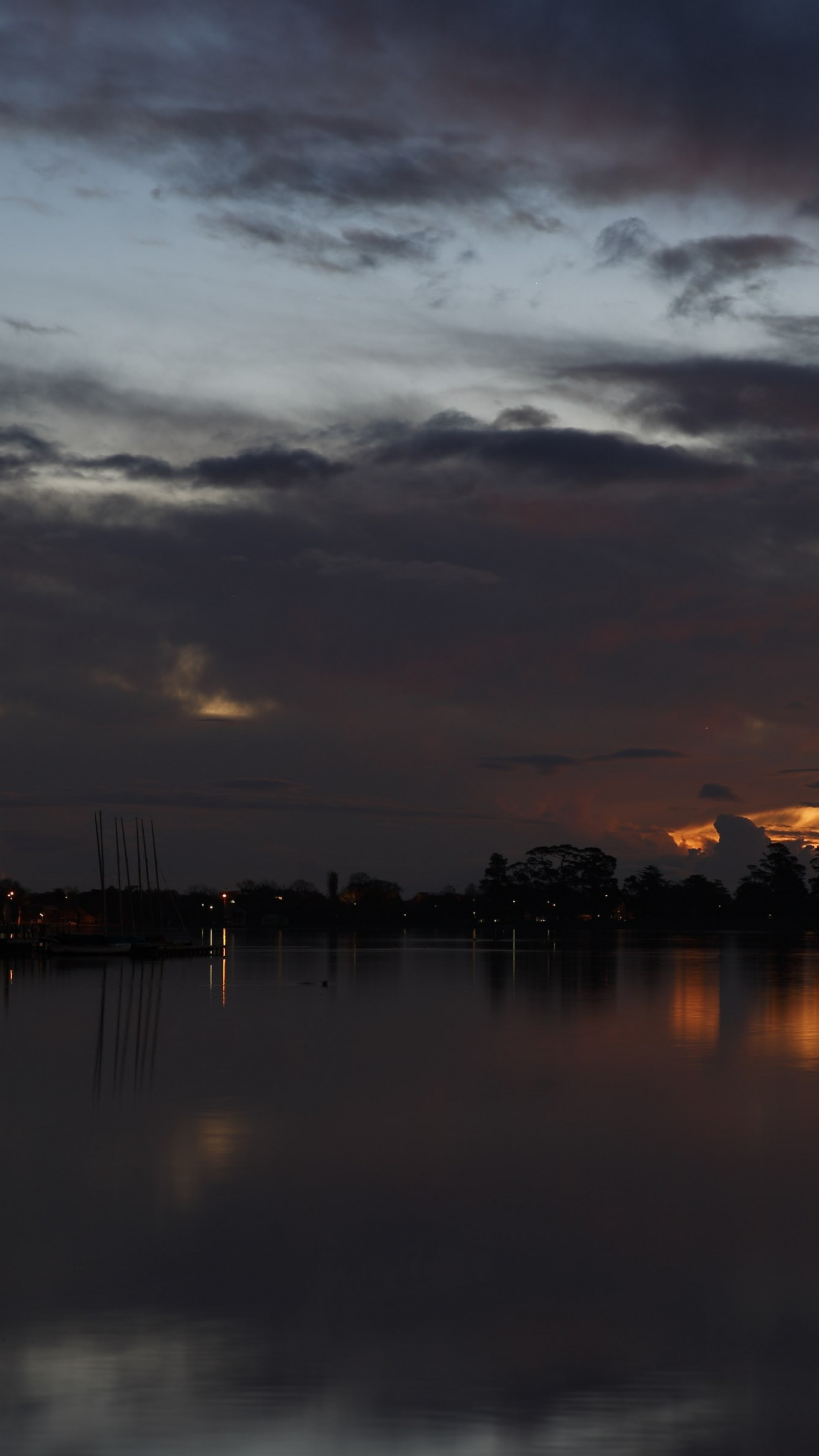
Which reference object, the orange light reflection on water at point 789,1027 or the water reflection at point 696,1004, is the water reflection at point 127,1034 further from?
the orange light reflection on water at point 789,1027

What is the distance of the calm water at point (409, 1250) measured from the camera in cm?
1245

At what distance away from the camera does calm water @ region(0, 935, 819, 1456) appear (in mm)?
12445

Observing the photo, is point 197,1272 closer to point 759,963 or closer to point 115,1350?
point 115,1350

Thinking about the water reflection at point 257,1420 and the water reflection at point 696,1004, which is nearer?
the water reflection at point 257,1420

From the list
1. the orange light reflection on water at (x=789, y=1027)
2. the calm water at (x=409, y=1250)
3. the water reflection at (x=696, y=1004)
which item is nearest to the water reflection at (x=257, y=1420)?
the calm water at (x=409, y=1250)

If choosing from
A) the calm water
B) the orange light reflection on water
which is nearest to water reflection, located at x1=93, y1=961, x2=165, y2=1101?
the calm water

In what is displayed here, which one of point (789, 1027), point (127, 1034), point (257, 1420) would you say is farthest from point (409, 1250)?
point (789, 1027)

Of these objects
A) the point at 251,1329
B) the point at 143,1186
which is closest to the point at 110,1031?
the point at 143,1186

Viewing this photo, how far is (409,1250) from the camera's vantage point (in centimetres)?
1827

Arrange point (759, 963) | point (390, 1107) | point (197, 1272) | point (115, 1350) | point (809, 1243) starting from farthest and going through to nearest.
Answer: point (759, 963) → point (390, 1107) → point (809, 1243) → point (197, 1272) → point (115, 1350)

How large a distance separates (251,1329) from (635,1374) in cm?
401

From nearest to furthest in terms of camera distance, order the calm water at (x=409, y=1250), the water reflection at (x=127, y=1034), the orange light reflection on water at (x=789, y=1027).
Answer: the calm water at (x=409, y=1250)
the water reflection at (x=127, y=1034)
the orange light reflection on water at (x=789, y=1027)

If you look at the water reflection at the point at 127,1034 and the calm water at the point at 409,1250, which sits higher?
the calm water at the point at 409,1250

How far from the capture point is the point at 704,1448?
11664 mm
